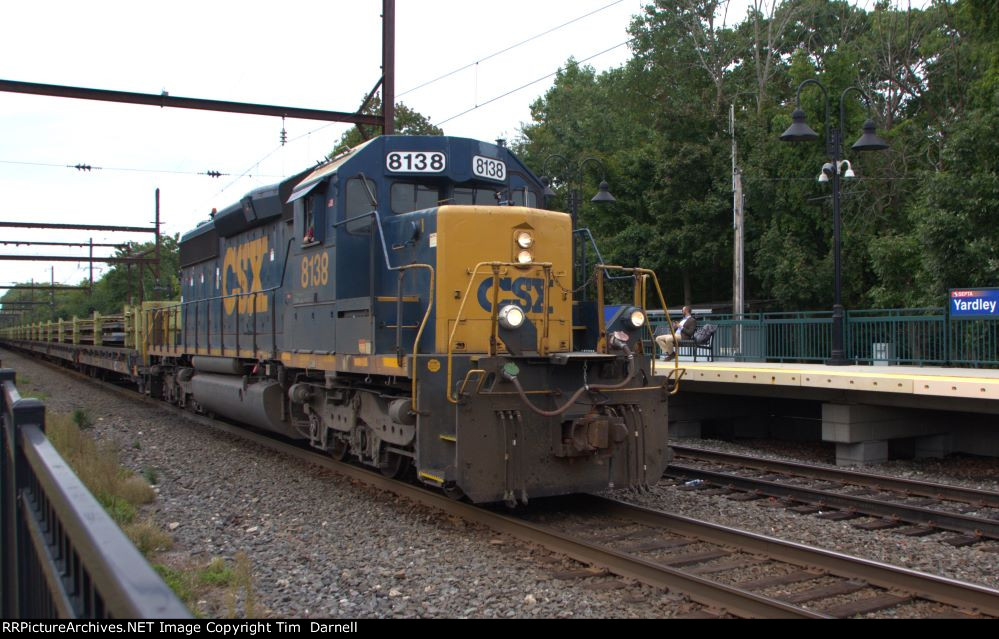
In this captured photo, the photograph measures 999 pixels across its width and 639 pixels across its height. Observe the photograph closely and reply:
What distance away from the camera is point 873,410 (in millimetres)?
10422

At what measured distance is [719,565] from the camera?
221 inches

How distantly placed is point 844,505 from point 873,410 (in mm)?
3278

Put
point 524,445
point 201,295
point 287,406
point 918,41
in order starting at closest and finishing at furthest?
1. point 524,445
2. point 287,406
3. point 201,295
4. point 918,41

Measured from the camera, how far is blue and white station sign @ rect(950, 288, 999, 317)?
37.9 ft

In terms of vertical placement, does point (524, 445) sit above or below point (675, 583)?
above

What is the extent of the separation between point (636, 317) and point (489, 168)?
2.20 m

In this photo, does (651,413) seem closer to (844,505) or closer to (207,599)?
(844,505)

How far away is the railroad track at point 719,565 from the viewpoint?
4750mm

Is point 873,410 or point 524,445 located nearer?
point 524,445

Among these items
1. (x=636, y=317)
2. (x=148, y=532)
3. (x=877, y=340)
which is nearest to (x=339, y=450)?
(x=148, y=532)

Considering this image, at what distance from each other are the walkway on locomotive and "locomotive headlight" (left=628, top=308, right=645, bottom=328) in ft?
1.98

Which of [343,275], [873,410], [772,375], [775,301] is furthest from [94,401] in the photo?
[775,301]

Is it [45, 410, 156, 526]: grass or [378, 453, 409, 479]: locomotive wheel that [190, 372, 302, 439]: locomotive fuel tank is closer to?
[45, 410, 156, 526]: grass

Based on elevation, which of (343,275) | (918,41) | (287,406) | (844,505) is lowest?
(844,505)
